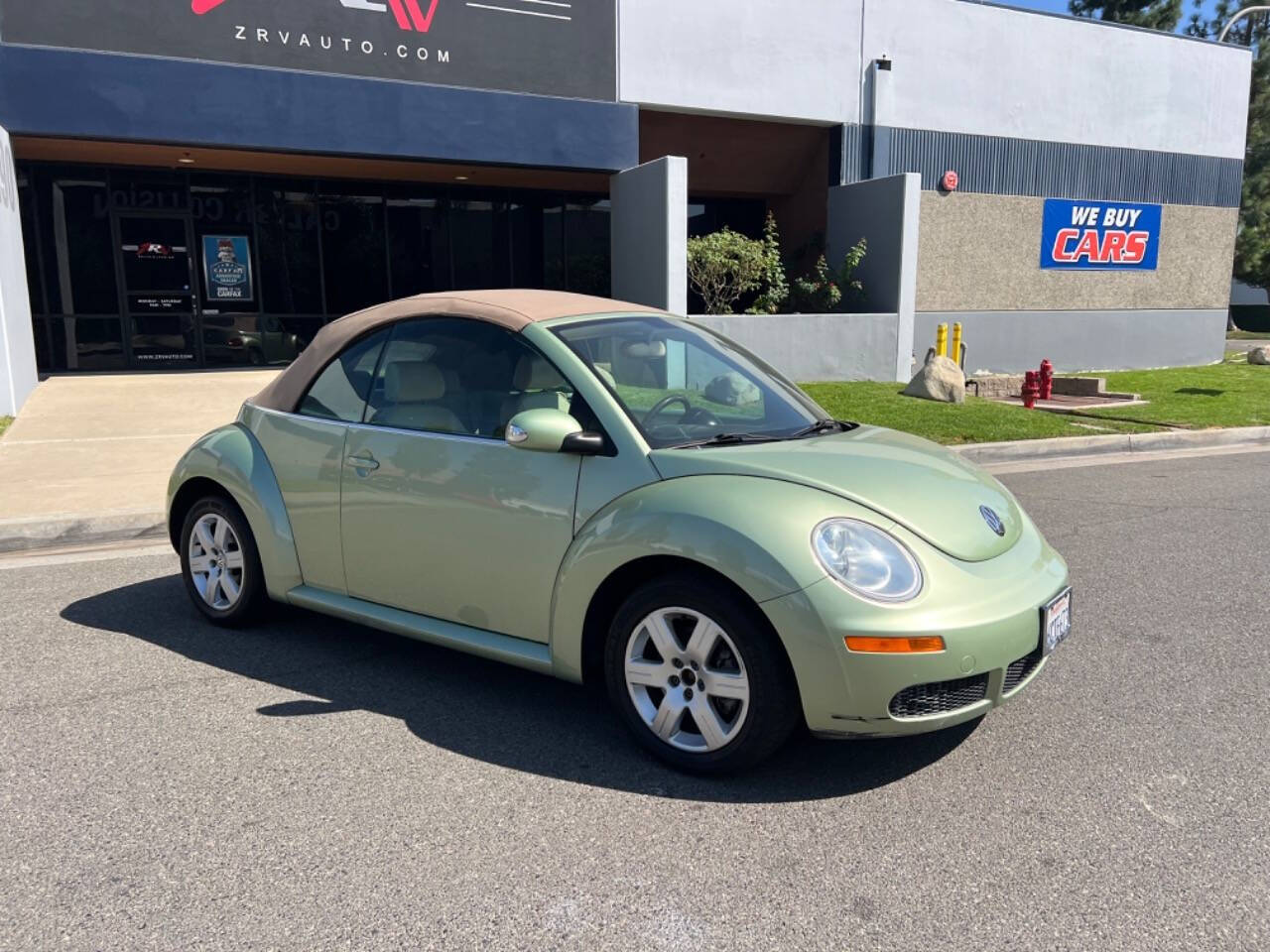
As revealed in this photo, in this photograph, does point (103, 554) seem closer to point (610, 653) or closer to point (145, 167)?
point (610, 653)

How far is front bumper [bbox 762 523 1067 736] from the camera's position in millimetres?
2998

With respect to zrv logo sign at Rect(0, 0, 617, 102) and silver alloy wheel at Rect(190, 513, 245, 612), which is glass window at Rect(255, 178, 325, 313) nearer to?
zrv logo sign at Rect(0, 0, 617, 102)

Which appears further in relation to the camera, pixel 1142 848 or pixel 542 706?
pixel 542 706

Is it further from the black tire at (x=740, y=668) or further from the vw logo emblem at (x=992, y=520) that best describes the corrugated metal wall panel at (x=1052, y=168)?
the black tire at (x=740, y=668)

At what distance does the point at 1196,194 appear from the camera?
21.0 metres

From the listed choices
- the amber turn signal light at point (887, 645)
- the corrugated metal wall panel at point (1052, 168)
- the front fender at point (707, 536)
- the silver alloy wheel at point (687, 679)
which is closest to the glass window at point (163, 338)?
the corrugated metal wall panel at point (1052, 168)

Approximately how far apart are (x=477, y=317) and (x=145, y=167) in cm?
1507

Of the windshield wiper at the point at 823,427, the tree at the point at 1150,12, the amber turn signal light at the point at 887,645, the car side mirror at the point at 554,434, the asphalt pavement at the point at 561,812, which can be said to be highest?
the tree at the point at 1150,12

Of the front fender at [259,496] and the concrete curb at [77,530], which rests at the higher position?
the front fender at [259,496]

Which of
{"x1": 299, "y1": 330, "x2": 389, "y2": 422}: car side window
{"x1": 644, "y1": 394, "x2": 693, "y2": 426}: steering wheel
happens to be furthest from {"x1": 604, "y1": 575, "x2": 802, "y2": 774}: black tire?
{"x1": 299, "y1": 330, "x2": 389, "y2": 422}: car side window

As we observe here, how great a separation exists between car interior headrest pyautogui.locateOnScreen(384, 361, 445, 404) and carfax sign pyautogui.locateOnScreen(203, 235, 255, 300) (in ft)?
47.8

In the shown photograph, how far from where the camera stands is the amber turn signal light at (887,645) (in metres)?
2.98

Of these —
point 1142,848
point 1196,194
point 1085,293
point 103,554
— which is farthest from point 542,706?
point 1196,194

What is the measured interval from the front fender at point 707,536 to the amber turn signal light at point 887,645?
0.20 metres
